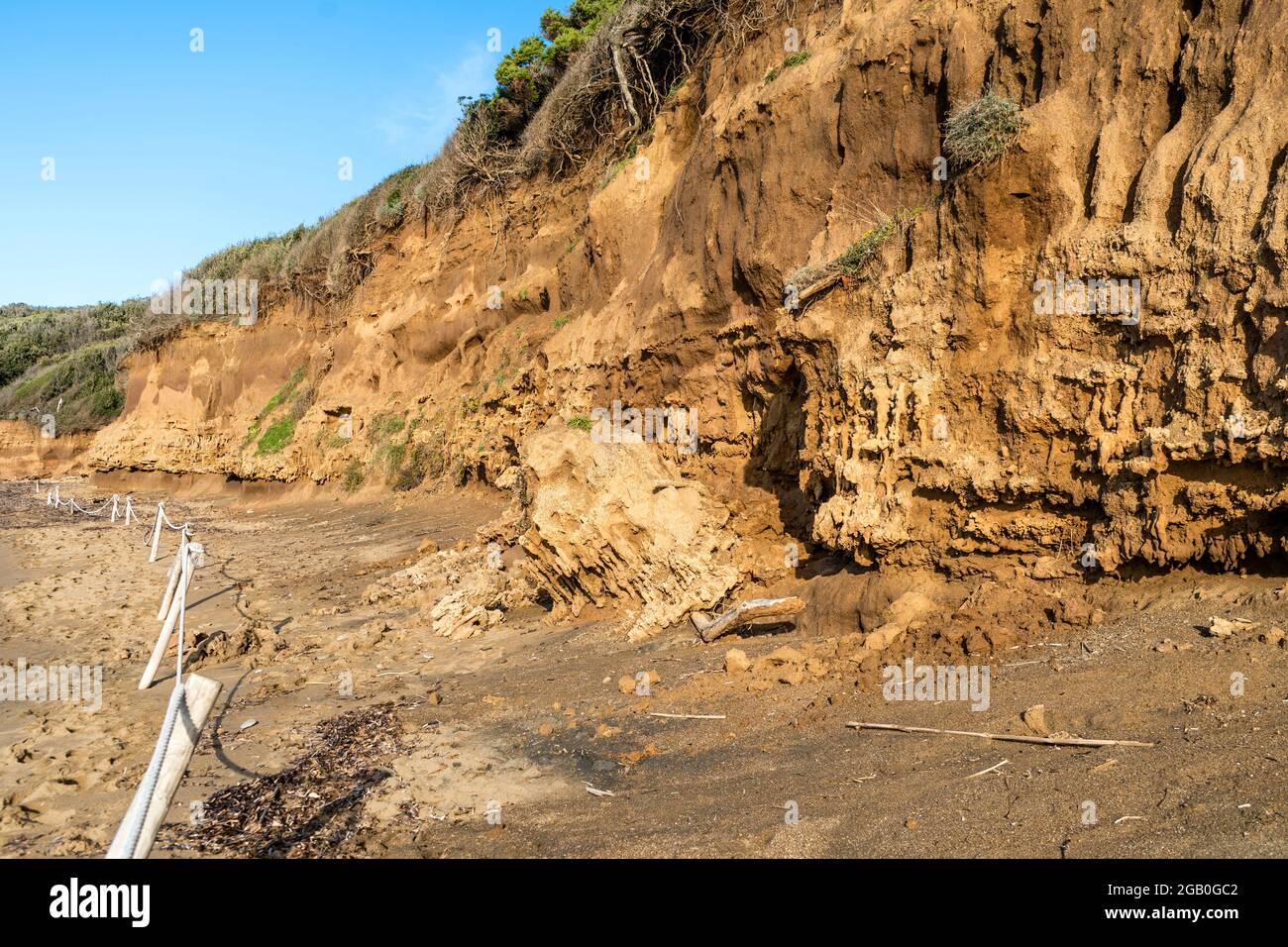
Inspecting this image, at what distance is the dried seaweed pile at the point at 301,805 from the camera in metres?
4.48

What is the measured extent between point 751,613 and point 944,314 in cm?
281

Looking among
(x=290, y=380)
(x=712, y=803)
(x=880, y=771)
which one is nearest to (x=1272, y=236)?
(x=880, y=771)

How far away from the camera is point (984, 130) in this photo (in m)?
6.59

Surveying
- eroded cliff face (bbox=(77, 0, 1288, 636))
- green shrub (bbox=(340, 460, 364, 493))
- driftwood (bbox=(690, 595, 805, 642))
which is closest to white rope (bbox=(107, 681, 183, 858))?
driftwood (bbox=(690, 595, 805, 642))

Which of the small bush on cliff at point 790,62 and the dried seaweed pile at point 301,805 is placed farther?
the small bush on cliff at point 790,62

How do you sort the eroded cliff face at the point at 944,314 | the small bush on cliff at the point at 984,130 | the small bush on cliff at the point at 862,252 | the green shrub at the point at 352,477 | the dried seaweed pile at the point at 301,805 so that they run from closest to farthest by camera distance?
the dried seaweed pile at the point at 301,805 < the eroded cliff face at the point at 944,314 < the small bush on cliff at the point at 984,130 < the small bush on cliff at the point at 862,252 < the green shrub at the point at 352,477

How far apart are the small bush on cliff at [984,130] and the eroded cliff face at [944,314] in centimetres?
12

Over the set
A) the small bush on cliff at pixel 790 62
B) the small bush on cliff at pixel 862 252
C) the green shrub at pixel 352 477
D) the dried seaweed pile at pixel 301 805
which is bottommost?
the dried seaweed pile at pixel 301 805

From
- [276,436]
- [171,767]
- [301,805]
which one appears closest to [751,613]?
[301,805]

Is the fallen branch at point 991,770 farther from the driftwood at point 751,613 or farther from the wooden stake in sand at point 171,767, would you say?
the wooden stake in sand at point 171,767

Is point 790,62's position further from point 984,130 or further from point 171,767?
point 171,767

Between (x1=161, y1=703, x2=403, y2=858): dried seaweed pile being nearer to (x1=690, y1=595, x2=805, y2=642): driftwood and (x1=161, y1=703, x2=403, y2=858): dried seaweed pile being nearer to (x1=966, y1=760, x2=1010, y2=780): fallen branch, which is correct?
(x1=690, y1=595, x2=805, y2=642): driftwood

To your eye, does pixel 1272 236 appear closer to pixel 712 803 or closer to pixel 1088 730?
pixel 1088 730

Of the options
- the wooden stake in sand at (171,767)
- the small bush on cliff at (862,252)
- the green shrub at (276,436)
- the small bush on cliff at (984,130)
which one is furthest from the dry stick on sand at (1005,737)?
the green shrub at (276,436)
